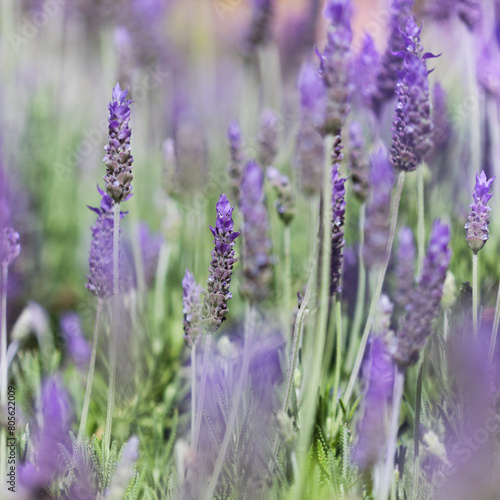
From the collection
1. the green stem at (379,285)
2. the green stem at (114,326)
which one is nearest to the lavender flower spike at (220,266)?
the green stem at (114,326)

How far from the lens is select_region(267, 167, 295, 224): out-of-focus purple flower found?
129 centimetres

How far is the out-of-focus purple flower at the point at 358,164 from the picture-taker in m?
1.30

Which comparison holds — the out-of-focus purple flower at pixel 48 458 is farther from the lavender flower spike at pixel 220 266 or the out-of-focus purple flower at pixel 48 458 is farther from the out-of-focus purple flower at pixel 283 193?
the out-of-focus purple flower at pixel 283 193

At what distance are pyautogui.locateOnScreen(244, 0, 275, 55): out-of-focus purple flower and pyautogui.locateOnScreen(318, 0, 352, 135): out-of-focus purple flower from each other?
1.31 meters

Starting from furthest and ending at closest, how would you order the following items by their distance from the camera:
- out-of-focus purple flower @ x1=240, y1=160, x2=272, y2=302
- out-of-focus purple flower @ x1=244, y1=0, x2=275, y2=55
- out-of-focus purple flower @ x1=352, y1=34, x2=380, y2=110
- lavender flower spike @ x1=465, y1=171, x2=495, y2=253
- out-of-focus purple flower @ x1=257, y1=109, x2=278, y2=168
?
out-of-focus purple flower @ x1=244, y1=0, x2=275, y2=55, out-of-focus purple flower @ x1=257, y1=109, x2=278, y2=168, out-of-focus purple flower @ x1=352, y1=34, x2=380, y2=110, lavender flower spike @ x1=465, y1=171, x2=495, y2=253, out-of-focus purple flower @ x1=240, y1=160, x2=272, y2=302

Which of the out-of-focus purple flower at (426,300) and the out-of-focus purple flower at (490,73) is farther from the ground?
the out-of-focus purple flower at (490,73)

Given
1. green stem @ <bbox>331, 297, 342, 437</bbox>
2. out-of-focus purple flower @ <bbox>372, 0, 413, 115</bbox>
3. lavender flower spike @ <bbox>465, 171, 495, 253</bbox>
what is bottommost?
green stem @ <bbox>331, 297, 342, 437</bbox>

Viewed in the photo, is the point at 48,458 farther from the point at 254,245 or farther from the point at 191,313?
the point at 254,245

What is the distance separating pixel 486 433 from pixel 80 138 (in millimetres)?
2553

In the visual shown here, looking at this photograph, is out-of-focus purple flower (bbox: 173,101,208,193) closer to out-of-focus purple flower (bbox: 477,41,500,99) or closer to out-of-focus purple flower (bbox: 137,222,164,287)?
out-of-focus purple flower (bbox: 137,222,164,287)

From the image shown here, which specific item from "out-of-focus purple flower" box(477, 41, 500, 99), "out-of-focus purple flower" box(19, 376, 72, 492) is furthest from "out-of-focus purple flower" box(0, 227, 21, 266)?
"out-of-focus purple flower" box(477, 41, 500, 99)

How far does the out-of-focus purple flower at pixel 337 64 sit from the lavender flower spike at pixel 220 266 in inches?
8.2

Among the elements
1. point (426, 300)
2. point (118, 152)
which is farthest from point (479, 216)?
point (118, 152)

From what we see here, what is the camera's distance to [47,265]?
2328 millimetres
